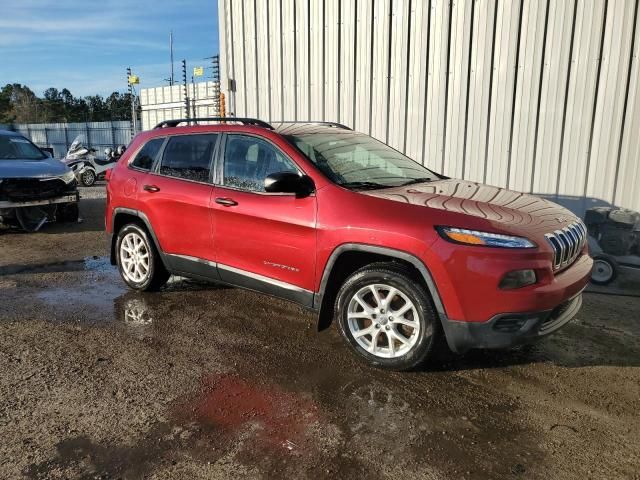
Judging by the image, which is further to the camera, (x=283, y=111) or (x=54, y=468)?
(x=283, y=111)

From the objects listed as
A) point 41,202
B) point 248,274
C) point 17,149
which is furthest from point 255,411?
point 17,149

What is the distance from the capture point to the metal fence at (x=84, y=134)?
26766 millimetres

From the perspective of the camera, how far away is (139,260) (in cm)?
535

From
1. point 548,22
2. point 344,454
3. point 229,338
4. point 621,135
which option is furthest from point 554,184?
point 344,454

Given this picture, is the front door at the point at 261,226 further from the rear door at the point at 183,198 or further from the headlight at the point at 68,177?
the headlight at the point at 68,177

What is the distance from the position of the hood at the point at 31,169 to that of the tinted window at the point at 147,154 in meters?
4.31

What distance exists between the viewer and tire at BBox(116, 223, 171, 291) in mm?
5219

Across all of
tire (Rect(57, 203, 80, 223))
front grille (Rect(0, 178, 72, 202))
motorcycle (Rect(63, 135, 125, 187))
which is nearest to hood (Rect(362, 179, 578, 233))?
front grille (Rect(0, 178, 72, 202))

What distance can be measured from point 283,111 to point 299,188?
5875 mm

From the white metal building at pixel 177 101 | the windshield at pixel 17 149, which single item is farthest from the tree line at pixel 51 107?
the windshield at pixel 17 149

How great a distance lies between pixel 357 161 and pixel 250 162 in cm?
90

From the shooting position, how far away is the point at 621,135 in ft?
21.1

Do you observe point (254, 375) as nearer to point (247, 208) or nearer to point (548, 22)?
point (247, 208)

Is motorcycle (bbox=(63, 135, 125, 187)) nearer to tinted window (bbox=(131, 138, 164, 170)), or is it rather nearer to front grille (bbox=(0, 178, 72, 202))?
front grille (bbox=(0, 178, 72, 202))
